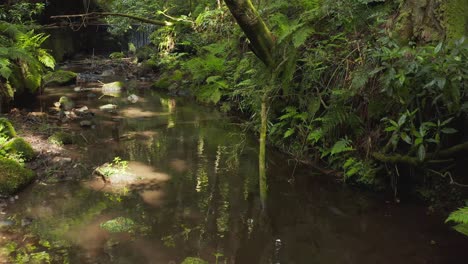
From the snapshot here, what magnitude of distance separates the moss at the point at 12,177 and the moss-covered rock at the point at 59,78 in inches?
368

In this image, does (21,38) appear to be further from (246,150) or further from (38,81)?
(246,150)

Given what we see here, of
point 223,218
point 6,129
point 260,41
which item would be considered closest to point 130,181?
point 223,218

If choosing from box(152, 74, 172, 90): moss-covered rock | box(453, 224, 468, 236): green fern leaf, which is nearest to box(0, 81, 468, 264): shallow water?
box(453, 224, 468, 236): green fern leaf

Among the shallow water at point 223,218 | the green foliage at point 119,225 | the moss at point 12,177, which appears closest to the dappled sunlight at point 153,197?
the shallow water at point 223,218

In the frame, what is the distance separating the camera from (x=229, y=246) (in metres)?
4.68

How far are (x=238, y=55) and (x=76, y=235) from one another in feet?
23.1

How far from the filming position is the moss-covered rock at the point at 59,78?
14692 millimetres

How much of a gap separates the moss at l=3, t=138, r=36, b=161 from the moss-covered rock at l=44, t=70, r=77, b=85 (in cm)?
837

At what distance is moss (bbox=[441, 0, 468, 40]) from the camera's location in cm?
511

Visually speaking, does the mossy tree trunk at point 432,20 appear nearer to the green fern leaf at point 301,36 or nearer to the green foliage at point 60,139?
the green fern leaf at point 301,36

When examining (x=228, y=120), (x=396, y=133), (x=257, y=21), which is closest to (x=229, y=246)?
(x=396, y=133)

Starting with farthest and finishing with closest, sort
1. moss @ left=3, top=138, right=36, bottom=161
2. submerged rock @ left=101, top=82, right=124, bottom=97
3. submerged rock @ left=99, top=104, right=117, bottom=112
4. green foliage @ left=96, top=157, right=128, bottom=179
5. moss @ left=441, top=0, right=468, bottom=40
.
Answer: submerged rock @ left=101, top=82, right=124, bottom=97 < submerged rock @ left=99, top=104, right=117, bottom=112 < moss @ left=3, top=138, right=36, bottom=161 < green foliage @ left=96, top=157, right=128, bottom=179 < moss @ left=441, top=0, right=468, bottom=40

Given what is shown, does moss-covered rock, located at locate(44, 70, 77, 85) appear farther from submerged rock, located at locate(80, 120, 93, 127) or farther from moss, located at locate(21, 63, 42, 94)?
submerged rock, located at locate(80, 120, 93, 127)

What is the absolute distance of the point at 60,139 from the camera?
26.6 ft
